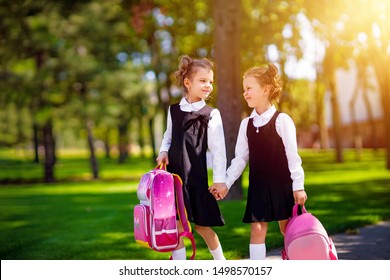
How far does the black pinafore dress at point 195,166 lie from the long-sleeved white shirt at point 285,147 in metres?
0.19

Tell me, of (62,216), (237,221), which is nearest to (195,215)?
(237,221)

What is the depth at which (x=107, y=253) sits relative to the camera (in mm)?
5816

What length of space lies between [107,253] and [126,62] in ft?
49.5

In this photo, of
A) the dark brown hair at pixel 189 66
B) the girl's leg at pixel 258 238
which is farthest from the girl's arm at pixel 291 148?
the dark brown hair at pixel 189 66

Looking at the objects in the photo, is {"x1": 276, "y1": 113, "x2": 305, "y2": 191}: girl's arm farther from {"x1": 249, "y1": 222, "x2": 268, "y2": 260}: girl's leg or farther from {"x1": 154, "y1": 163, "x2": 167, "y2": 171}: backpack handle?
{"x1": 154, "y1": 163, "x2": 167, "y2": 171}: backpack handle

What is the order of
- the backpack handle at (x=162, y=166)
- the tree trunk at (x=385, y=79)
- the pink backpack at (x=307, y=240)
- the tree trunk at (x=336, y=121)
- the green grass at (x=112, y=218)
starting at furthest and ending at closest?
the tree trunk at (x=336, y=121), the tree trunk at (x=385, y=79), the green grass at (x=112, y=218), the backpack handle at (x=162, y=166), the pink backpack at (x=307, y=240)

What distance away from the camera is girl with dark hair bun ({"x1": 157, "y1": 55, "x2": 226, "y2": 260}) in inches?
158

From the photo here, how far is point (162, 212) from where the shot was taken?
3.92 m

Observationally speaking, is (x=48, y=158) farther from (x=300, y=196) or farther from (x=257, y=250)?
(x=300, y=196)

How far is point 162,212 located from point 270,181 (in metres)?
0.79

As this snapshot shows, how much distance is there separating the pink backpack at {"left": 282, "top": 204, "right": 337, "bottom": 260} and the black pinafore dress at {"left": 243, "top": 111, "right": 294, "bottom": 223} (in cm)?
11

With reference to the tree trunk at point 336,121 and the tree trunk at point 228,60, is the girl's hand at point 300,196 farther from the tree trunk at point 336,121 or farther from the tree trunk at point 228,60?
the tree trunk at point 336,121

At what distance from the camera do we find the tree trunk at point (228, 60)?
827 centimetres
